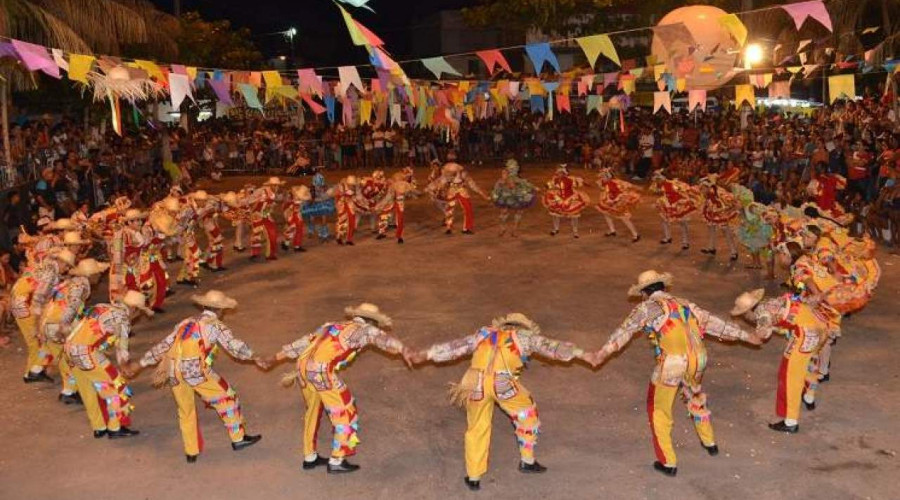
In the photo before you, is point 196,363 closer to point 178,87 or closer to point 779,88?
point 178,87

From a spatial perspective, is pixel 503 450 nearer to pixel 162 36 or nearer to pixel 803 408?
pixel 803 408

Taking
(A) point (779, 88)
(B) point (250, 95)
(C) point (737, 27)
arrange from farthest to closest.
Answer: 1. (A) point (779, 88)
2. (B) point (250, 95)
3. (C) point (737, 27)

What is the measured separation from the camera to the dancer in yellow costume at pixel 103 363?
7.40 m

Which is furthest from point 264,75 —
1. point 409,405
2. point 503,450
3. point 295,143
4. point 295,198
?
point 295,143

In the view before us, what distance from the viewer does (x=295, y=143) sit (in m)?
29.9

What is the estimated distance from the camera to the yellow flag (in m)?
11.0

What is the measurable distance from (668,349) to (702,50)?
11190 mm

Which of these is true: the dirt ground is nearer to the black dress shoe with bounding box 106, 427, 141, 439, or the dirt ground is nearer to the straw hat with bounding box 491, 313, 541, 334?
the black dress shoe with bounding box 106, 427, 141, 439

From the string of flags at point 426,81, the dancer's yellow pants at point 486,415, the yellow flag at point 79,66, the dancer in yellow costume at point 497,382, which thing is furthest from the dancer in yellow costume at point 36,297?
the dancer's yellow pants at point 486,415

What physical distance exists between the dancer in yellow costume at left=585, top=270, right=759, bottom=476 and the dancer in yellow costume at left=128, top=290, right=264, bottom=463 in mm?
2876

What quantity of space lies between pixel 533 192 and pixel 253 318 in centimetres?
657

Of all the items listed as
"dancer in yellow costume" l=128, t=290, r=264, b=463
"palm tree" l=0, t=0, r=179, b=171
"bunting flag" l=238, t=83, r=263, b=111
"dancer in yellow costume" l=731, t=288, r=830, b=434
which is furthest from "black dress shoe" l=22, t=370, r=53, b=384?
"dancer in yellow costume" l=731, t=288, r=830, b=434

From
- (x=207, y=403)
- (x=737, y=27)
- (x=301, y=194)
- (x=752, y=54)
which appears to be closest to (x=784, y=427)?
(x=207, y=403)

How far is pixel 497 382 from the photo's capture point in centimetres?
648
